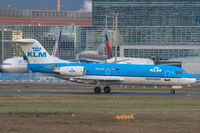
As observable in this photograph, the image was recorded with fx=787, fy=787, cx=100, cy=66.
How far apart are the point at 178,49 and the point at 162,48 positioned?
3.84m

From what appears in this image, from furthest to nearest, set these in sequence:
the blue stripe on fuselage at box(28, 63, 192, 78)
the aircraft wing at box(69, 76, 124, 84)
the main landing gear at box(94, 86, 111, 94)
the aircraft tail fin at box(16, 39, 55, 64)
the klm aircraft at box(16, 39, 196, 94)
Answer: the aircraft tail fin at box(16, 39, 55, 64) → the blue stripe on fuselage at box(28, 63, 192, 78) → the aircraft wing at box(69, 76, 124, 84) → the klm aircraft at box(16, 39, 196, 94) → the main landing gear at box(94, 86, 111, 94)

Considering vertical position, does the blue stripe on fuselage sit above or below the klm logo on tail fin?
below

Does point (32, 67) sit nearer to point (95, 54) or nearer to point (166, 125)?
point (166, 125)

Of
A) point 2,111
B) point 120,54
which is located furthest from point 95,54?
point 2,111

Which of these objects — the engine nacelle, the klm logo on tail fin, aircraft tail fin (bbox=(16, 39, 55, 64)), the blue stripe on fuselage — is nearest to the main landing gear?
the blue stripe on fuselage

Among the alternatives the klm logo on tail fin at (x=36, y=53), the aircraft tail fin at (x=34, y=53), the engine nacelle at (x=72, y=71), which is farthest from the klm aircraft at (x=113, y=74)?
the klm logo on tail fin at (x=36, y=53)

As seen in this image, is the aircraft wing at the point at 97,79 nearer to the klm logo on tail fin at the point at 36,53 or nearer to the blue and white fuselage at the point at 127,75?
the blue and white fuselage at the point at 127,75

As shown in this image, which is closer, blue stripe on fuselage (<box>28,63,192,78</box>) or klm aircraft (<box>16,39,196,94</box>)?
klm aircraft (<box>16,39,196,94</box>)

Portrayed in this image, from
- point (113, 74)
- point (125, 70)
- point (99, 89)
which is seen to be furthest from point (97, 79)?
point (125, 70)

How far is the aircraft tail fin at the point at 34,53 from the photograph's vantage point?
275 ft

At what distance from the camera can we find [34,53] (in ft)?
277

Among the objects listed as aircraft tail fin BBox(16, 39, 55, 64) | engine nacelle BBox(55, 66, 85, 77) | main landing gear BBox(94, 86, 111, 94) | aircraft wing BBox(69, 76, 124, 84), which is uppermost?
aircraft tail fin BBox(16, 39, 55, 64)

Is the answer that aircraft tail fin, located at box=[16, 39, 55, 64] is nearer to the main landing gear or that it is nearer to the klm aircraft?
the klm aircraft

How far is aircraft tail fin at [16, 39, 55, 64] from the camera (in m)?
83.8
